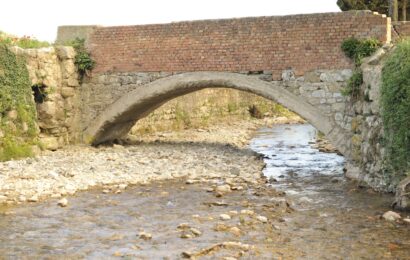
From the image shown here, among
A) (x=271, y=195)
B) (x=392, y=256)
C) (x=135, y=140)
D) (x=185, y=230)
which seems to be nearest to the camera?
(x=392, y=256)

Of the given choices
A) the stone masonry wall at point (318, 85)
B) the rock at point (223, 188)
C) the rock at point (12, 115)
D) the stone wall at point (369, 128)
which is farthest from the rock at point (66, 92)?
the stone wall at point (369, 128)

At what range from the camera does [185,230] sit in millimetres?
7406

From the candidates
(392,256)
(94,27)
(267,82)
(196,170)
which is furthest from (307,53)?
(392,256)

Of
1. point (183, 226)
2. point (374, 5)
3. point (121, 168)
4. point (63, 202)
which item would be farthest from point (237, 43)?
point (374, 5)

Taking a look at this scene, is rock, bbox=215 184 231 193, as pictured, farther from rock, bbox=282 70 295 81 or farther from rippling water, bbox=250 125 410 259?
rock, bbox=282 70 295 81

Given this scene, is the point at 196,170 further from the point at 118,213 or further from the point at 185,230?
the point at 185,230

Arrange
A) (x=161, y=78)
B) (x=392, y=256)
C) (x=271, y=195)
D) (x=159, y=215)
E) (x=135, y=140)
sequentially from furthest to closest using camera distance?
(x=135, y=140) → (x=161, y=78) → (x=271, y=195) → (x=159, y=215) → (x=392, y=256)

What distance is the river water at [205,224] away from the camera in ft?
21.6

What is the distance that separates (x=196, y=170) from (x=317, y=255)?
542 cm

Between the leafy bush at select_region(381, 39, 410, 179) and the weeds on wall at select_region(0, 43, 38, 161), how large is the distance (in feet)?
24.0

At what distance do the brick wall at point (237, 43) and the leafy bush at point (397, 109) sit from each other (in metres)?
2.14

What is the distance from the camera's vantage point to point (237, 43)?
41.7 ft

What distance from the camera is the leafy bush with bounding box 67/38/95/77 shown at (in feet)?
47.1

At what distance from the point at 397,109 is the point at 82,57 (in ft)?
26.3
